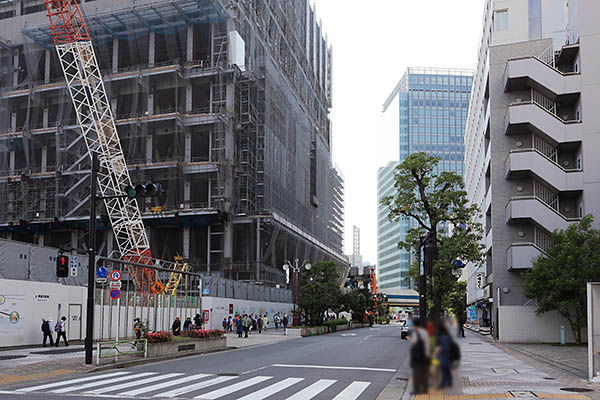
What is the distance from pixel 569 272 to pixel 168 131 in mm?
52328

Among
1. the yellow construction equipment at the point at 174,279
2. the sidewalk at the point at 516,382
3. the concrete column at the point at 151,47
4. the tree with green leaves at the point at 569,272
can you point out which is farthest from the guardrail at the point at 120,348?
the concrete column at the point at 151,47

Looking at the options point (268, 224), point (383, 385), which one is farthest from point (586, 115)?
point (268, 224)

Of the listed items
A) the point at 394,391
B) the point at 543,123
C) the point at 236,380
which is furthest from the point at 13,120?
the point at 394,391

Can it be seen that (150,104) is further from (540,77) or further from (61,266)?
(61,266)

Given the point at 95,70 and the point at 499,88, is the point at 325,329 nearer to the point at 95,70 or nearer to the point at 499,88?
the point at 499,88

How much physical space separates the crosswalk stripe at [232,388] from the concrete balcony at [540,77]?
31.8 metres

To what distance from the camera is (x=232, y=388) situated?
61.8 feet

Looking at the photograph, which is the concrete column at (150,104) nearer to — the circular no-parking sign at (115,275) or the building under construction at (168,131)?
the building under construction at (168,131)

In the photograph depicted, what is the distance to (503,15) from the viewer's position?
56188 mm

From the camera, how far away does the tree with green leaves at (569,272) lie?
37219 millimetres

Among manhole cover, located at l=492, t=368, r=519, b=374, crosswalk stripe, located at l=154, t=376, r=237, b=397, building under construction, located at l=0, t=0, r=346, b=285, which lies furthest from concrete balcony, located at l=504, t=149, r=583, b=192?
building under construction, located at l=0, t=0, r=346, b=285

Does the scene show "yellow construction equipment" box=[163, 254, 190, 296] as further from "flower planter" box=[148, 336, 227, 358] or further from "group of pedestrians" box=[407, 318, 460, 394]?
"group of pedestrians" box=[407, 318, 460, 394]

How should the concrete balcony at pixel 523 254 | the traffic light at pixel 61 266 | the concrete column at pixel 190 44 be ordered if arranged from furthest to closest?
the concrete column at pixel 190 44
the concrete balcony at pixel 523 254
the traffic light at pixel 61 266

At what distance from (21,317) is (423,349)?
37.3 m
